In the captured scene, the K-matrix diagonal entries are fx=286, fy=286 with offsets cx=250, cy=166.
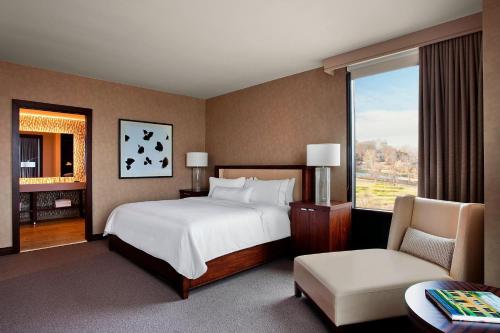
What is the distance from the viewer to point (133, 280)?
10.1 feet

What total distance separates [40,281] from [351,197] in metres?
3.78

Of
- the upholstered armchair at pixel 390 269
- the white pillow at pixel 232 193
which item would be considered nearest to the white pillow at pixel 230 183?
the white pillow at pixel 232 193

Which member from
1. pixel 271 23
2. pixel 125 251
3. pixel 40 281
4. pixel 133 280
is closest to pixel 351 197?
pixel 271 23

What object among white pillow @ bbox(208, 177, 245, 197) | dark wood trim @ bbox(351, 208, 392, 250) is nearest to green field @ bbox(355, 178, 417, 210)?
dark wood trim @ bbox(351, 208, 392, 250)

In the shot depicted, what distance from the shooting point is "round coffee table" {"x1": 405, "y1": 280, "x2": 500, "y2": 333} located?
1.33m

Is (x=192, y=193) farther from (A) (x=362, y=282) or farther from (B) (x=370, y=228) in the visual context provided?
(A) (x=362, y=282)

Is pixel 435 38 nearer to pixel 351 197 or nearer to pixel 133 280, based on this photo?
pixel 351 197

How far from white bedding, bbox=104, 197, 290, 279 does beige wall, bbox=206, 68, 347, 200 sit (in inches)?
45.2

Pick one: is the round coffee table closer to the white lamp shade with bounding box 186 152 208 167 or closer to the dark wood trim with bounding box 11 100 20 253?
the white lamp shade with bounding box 186 152 208 167

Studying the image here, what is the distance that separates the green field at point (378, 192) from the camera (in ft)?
11.3

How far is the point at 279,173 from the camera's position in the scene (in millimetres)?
4602

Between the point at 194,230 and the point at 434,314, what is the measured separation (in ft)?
6.42

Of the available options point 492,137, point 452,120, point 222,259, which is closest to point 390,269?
point 492,137

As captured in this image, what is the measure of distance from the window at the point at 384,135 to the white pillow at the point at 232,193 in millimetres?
1525
